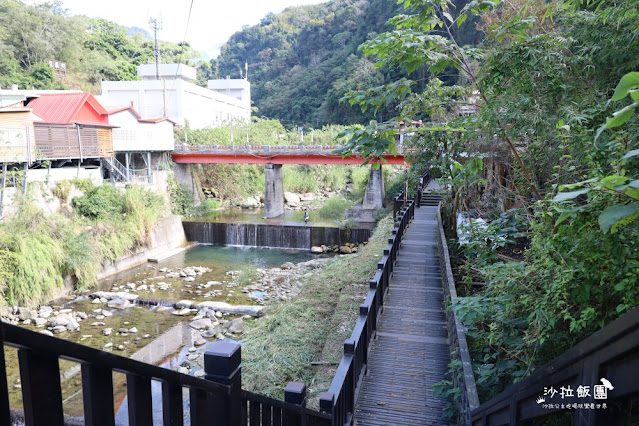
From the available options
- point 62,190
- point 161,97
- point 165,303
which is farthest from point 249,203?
point 165,303

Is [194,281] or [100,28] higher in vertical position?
[100,28]

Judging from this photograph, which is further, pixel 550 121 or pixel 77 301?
pixel 77 301

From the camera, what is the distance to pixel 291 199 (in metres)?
35.9

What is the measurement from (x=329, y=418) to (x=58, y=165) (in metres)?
24.3

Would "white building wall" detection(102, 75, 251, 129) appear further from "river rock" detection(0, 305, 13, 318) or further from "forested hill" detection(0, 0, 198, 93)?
"river rock" detection(0, 305, 13, 318)

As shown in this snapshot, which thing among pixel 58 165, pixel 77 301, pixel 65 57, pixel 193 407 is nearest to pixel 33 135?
pixel 58 165

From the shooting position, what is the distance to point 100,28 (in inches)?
2468

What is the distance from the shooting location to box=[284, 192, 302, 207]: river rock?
35444 millimetres

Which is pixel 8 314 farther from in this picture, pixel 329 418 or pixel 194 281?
pixel 329 418

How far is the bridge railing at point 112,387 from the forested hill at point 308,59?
1953 inches

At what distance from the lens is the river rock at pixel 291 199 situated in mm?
35444

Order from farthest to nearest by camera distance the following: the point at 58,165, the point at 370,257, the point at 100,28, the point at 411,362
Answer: the point at 100,28 < the point at 58,165 < the point at 370,257 < the point at 411,362

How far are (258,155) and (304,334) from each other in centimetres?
2133

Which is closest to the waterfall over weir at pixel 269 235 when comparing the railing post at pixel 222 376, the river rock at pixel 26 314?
the river rock at pixel 26 314
